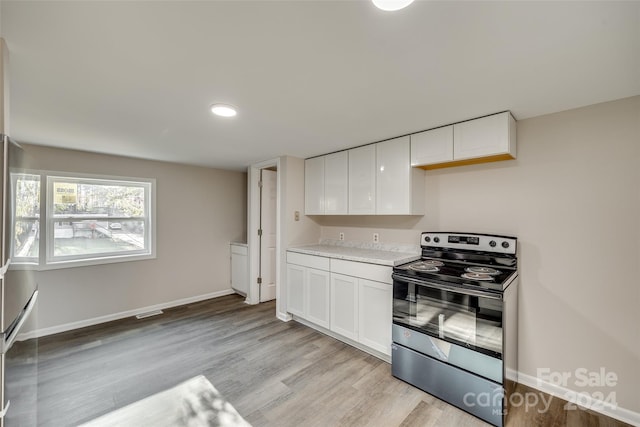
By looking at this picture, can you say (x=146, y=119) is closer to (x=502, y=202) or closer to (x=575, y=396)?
(x=502, y=202)

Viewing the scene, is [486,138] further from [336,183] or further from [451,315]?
[336,183]

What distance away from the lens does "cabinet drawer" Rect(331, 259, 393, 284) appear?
2520mm

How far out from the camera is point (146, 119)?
7.52 feet

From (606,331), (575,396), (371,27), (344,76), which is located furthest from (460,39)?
(575,396)

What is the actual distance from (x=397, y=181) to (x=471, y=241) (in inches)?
34.7

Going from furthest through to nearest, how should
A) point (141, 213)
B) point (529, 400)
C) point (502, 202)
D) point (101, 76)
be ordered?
point (141, 213)
point (502, 202)
point (529, 400)
point (101, 76)

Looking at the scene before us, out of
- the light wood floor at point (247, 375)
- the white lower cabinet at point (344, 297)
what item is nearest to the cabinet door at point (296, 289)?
the white lower cabinet at point (344, 297)

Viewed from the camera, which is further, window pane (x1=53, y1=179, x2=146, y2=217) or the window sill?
window pane (x1=53, y1=179, x2=146, y2=217)

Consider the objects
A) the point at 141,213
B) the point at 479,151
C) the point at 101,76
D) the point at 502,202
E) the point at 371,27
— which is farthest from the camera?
the point at 141,213

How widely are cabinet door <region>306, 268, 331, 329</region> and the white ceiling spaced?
5.59ft

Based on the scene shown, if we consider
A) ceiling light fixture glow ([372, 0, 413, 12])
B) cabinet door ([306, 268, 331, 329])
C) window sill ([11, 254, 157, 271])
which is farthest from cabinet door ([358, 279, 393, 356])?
window sill ([11, 254, 157, 271])

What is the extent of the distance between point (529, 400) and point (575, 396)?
325 millimetres

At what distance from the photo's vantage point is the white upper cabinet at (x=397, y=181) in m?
2.68

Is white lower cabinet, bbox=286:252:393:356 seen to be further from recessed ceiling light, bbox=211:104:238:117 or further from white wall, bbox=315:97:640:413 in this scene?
recessed ceiling light, bbox=211:104:238:117
